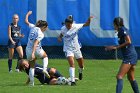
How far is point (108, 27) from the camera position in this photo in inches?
942

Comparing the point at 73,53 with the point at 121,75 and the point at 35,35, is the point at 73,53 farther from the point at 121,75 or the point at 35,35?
the point at 121,75

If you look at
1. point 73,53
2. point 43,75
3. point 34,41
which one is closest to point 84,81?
point 73,53

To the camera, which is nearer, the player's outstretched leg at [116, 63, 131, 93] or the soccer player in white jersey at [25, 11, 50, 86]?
the player's outstretched leg at [116, 63, 131, 93]

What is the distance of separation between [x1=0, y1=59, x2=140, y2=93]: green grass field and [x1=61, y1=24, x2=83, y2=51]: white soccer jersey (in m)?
1.02

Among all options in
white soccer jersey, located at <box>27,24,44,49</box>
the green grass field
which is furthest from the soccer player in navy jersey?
white soccer jersey, located at <box>27,24,44,49</box>

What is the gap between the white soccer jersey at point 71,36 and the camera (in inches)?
603

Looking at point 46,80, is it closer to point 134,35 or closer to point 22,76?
point 22,76

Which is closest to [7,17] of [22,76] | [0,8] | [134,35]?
[0,8]

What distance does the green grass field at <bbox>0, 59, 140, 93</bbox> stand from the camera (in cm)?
1338

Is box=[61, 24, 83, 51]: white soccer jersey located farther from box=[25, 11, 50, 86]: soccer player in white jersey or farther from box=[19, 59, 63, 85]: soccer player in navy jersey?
box=[25, 11, 50, 86]: soccer player in white jersey

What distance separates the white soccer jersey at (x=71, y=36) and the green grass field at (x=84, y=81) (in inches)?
40.1

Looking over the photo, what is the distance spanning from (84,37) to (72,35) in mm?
8605

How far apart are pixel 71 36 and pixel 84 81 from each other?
4.57 ft

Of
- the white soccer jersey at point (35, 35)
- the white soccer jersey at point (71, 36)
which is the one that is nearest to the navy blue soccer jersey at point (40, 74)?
the white soccer jersey at point (35, 35)
